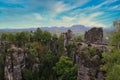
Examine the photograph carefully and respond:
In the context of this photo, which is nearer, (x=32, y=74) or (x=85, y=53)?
(x=85, y=53)

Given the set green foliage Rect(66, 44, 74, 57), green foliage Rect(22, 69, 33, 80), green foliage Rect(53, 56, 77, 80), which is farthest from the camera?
green foliage Rect(66, 44, 74, 57)

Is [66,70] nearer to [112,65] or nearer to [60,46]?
[60,46]

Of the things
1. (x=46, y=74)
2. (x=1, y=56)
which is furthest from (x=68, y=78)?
(x=1, y=56)

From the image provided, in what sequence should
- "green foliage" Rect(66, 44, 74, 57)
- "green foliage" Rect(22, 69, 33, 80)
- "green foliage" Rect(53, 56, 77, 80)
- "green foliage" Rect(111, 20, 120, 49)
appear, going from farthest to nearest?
"green foliage" Rect(66, 44, 74, 57), "green foliage" Rect(22, 69, 33, 80), "green foliage" Rect(53, 56, 77, 80), "green foliage" Rect(111, 20, 120, 49)

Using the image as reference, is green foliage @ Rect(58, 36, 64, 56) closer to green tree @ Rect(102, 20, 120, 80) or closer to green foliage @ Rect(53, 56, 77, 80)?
green foliage @ Rect(53, 56, 77, 80)

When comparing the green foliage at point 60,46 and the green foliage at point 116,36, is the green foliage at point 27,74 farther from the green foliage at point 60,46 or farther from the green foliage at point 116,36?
the green foliage at point 116,36

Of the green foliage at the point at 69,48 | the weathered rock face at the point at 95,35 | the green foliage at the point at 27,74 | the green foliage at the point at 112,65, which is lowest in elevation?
the green foliage at the point at 27,74

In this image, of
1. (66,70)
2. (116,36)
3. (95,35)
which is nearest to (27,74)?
(66,70)

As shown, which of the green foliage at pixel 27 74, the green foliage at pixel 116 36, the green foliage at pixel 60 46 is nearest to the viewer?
the green foliage at pixel 116 36

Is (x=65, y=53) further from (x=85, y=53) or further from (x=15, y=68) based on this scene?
(x=85, y=53)

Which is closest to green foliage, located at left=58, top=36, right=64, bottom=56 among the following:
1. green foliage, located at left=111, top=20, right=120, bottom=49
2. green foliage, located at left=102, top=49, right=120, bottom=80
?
green foliage, located at left=111, top=20, right=120, bottom=49

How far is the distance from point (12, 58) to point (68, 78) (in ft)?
59.2

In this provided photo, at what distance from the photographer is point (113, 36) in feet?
92.3

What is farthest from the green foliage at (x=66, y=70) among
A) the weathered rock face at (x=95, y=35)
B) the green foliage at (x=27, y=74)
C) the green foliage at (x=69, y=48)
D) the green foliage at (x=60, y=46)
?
the green foliage at (x=60, y=46)
